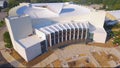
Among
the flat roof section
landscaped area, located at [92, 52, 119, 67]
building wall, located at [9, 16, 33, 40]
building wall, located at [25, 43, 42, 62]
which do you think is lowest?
landscaped area, located at [92, 52, 119, 67]

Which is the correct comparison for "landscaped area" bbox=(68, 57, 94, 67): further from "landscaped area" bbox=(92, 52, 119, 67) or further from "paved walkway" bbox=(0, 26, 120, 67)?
"landscaped area" bbox=(92, 52, 119, 67)

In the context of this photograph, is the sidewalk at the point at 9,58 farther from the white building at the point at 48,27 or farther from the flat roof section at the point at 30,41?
the flat roof section at the point at 30,41

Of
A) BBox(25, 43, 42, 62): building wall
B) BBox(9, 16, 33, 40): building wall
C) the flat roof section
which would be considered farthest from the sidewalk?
BBox(9, 16, 33, 40): building wall

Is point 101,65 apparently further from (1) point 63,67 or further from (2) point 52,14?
(2) point 52,14

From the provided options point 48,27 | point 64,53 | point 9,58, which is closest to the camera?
point 9,58

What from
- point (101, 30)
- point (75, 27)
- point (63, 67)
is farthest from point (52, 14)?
point (63, 67)

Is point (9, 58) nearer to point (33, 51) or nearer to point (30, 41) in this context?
point (33, 51)

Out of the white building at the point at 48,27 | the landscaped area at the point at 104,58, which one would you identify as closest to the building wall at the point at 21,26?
the white building at the point at 48,27

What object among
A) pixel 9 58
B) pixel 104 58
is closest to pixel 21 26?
pixel 9 58
